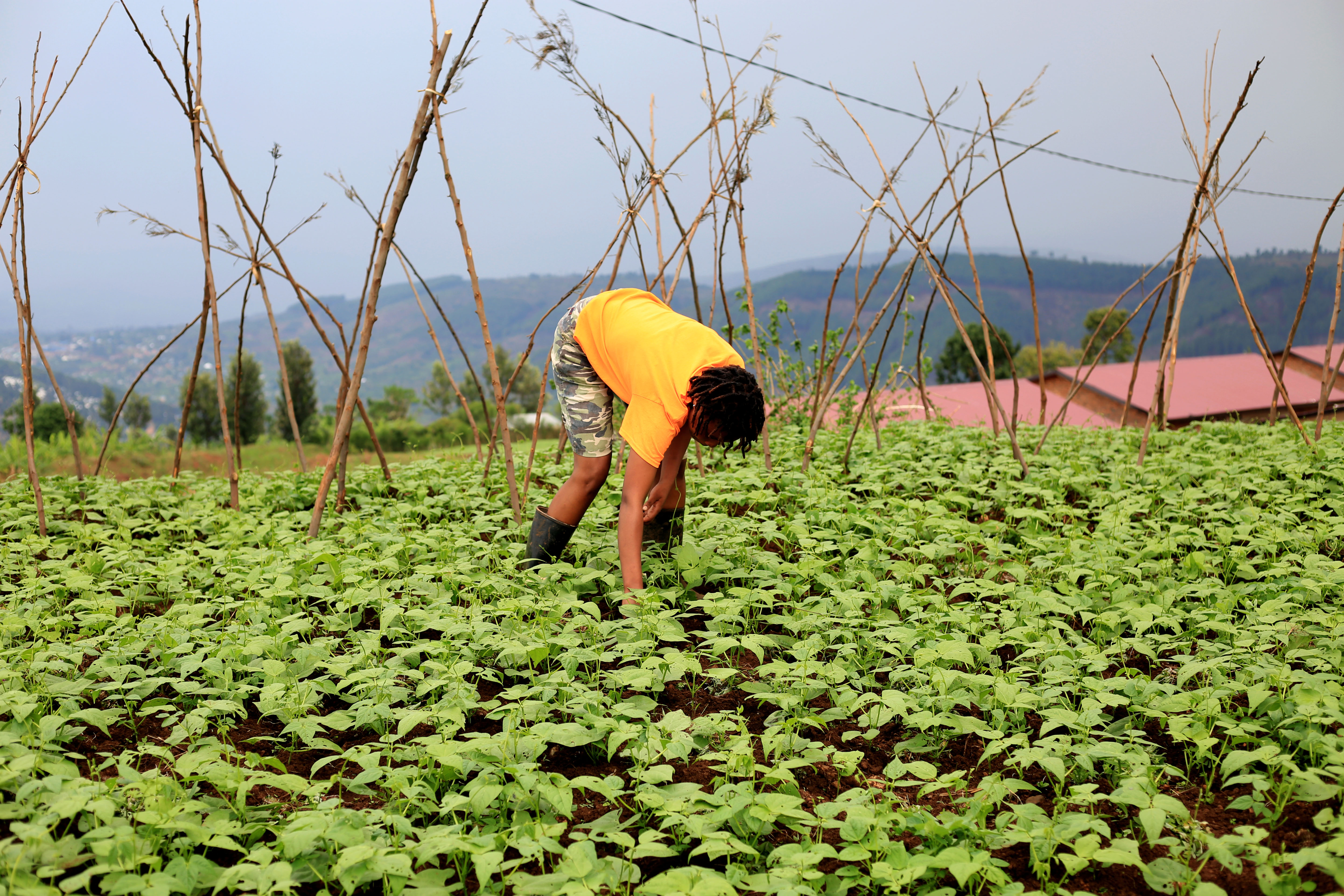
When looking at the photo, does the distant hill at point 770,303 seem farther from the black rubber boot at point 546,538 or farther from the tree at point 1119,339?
the black rubber boot at point 546,538

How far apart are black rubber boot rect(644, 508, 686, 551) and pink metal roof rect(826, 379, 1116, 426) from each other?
3.23 meters

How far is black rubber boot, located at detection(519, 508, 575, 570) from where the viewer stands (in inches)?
127

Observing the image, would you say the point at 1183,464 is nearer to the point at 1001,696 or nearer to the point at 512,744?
the point at 1001,696

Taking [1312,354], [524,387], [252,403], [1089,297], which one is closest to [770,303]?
[524,387]

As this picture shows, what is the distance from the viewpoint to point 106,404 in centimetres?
4456

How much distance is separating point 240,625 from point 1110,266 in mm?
118058

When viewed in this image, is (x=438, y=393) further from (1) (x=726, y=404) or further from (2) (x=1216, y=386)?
(1) (x=726, y=404)

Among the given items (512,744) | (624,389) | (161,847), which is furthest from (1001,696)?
(161,847)

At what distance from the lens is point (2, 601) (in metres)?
3.05

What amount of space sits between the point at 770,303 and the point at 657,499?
198 feet

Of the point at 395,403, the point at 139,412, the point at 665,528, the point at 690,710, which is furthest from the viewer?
the point at 139,412

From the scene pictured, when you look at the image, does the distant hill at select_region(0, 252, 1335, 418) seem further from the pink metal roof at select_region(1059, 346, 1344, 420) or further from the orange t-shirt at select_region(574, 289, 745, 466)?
the orange t-shirt at select_region(574, 289, 745, 466)

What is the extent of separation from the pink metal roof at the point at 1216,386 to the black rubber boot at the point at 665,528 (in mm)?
10441

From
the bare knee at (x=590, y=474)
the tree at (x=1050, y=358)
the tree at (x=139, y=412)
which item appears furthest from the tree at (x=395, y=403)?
the bare knee at (x=590, y=474)
